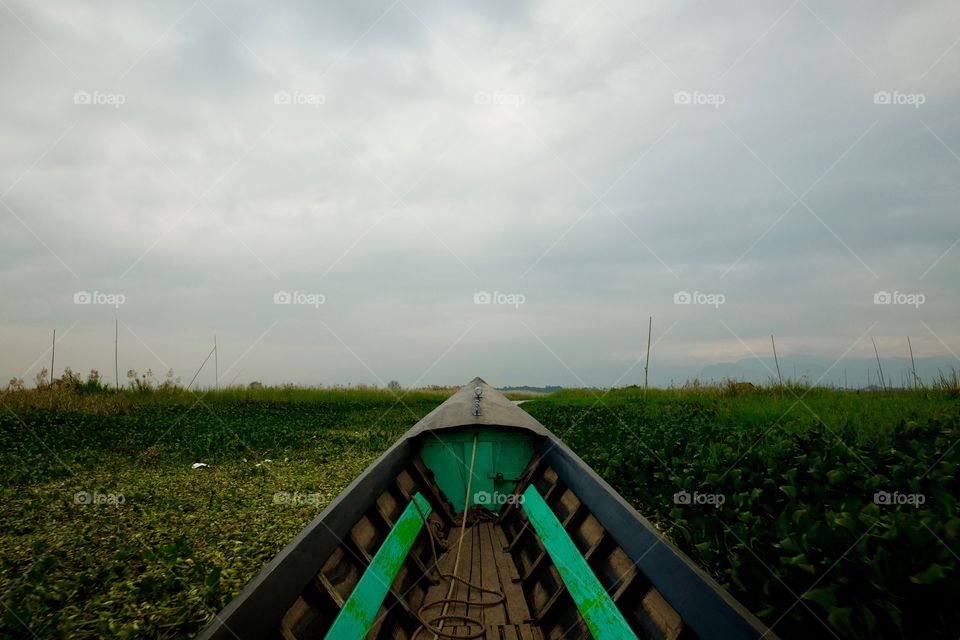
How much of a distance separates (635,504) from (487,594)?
3071 mm

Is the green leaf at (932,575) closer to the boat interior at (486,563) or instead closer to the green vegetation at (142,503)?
the boat interior at (486,563)

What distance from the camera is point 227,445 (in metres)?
9.18

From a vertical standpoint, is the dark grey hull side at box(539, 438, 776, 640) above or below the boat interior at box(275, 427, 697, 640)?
above

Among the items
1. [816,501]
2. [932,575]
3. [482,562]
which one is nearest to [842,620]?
[932,575]

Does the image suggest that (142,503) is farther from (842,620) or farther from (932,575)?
(932,575)

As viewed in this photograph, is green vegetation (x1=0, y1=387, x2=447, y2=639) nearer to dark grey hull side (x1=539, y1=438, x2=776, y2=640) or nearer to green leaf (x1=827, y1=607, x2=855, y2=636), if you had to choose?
dark grey hull side (x1=539, y1=438, x2=776, y2=640)

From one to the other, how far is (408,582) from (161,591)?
1.88m

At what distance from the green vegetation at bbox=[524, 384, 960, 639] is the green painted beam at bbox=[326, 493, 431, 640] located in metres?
2.08

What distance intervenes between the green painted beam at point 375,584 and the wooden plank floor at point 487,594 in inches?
14.5

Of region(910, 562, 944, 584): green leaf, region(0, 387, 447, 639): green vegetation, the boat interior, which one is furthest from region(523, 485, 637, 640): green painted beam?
region(0, 387, 447, 639): green vegetation

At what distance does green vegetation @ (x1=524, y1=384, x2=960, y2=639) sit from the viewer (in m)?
2.39

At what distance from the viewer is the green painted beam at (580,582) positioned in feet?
7.92

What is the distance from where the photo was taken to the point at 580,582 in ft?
9.33

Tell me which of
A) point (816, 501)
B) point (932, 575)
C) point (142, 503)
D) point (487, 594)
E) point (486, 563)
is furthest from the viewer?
point (142, 503)
